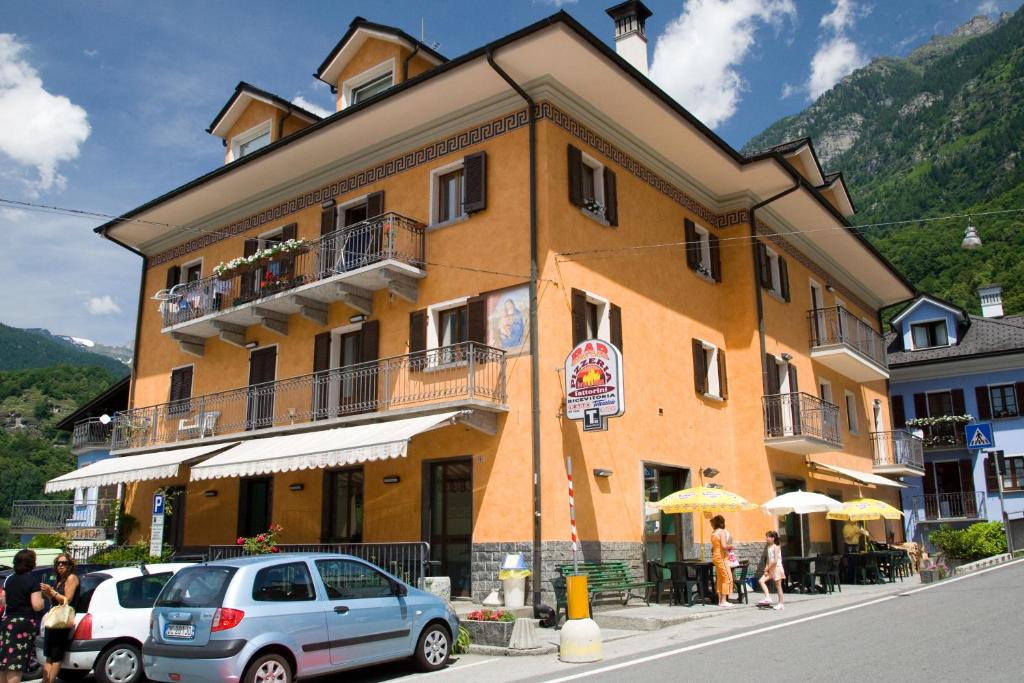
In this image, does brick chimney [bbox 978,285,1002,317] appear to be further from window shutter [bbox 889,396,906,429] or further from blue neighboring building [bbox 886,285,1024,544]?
window shutter [bbox 889,396,906,429]

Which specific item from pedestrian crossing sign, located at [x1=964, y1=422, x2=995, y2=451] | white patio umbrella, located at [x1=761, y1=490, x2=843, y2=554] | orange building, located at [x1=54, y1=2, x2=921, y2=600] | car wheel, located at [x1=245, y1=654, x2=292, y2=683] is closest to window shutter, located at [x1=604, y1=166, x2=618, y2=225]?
orange building, located at [x1=54, y1=2, x2=921, y2=600]

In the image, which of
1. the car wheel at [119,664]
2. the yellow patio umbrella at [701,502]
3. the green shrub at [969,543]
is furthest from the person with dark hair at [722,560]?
the green shrub at [969,543]

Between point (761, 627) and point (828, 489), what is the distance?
13735 mm

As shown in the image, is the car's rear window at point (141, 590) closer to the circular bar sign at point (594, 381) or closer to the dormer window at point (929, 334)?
the circular bar sign at point (594, 381)

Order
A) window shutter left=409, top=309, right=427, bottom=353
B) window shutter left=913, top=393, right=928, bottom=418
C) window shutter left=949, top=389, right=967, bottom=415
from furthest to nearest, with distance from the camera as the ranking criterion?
window shutter left=913, top=393, right=928, bottom=418 < window shutter left=949, top=389, right=967, bottom=415 < window shutter left=409, top=309, right=427, bottom=353

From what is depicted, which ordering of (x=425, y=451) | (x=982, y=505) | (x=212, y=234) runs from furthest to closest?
(x=982, y=505) → (x=212, y=234) → (x=425, y=451)

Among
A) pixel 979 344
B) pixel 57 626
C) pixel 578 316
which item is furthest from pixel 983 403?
pixel 57 626

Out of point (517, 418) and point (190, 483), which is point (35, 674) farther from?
point (190, 483)

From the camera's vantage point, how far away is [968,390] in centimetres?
3762

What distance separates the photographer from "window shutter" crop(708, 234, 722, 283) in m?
22.2

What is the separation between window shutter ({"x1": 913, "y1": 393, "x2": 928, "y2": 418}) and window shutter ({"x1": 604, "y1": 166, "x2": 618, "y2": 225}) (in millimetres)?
26477

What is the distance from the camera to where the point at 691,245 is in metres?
21.1

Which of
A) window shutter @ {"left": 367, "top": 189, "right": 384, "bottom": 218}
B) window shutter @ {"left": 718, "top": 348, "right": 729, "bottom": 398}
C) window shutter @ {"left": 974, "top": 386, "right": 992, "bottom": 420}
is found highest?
window shutter @ {"left": 367, "top": 189, "right": 384, "bottom": 218}

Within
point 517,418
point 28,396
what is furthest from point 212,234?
point 28,396
